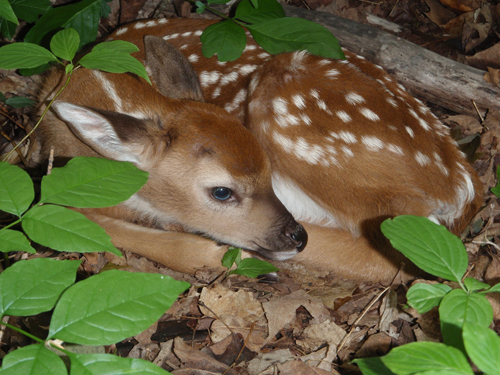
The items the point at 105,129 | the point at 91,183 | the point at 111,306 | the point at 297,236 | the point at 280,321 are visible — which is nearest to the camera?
the point at 111,306

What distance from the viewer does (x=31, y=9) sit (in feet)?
11.9

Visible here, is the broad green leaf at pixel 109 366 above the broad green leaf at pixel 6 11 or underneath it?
underneath

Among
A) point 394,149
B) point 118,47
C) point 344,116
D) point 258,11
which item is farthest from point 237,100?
point 118,47

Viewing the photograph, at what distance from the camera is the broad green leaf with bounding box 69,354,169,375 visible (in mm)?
1433

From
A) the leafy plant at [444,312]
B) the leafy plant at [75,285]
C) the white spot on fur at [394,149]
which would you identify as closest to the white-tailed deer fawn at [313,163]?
the white spot on fur at [394,149]

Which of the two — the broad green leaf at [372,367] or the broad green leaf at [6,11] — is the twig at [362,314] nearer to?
A: the broad green leaf at [372,367]

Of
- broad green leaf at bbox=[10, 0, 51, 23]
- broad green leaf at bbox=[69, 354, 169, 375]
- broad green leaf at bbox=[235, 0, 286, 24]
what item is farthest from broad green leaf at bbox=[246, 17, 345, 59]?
broad green leaf at bbox=[69, 354, 169, 375]

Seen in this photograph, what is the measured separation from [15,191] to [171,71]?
148 centimetres

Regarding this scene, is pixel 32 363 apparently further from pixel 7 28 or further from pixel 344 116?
pixel 7 28

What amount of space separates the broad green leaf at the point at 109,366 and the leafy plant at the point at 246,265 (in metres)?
1.36

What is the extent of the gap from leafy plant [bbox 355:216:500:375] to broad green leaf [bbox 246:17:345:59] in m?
1.51

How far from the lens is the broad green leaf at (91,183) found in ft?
5.80

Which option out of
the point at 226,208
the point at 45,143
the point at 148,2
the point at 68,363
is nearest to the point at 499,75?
the point at 226,208

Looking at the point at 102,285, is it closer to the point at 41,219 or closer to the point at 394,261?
the point at 41,219
